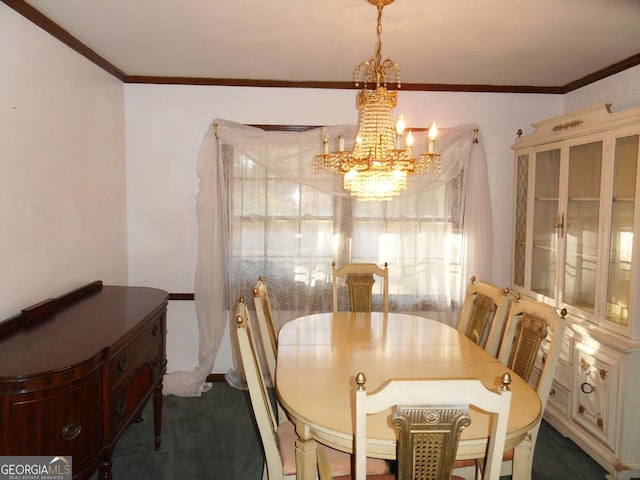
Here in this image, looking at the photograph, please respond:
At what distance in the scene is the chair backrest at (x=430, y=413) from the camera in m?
1.13

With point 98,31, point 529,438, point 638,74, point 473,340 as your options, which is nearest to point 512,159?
point 638,74

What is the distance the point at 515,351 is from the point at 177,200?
2630 millimetres

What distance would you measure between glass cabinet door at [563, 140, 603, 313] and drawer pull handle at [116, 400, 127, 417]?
8.63 feet

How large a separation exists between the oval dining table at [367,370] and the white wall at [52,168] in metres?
1.30

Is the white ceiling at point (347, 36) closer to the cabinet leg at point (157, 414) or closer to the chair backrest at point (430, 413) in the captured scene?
the chair backrest at point (430, 413)

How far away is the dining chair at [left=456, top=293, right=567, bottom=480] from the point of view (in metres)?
1.77

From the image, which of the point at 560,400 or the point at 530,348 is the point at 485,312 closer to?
the point at 530,348

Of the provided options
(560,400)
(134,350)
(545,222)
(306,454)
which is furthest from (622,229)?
(134,350)

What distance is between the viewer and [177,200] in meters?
3.54

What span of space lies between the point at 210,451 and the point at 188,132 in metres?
2.29

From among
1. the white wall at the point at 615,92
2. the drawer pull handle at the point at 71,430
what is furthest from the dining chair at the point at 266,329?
the white wall at the point at 615,92

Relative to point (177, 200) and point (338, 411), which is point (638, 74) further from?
point (177, 200)

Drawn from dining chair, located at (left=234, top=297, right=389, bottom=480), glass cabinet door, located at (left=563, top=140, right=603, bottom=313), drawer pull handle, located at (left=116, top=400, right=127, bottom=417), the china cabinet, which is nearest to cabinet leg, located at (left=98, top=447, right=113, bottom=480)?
drawer pull handle, located at (left=116, top=400, right=127, bottom=417)

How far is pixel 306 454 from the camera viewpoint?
1.63 m
